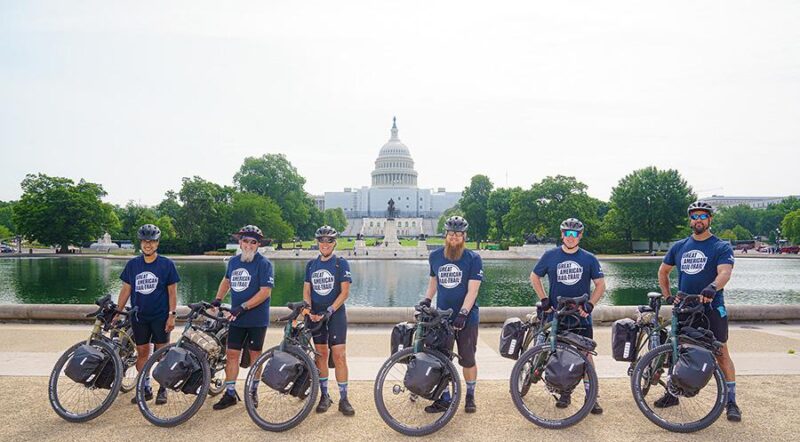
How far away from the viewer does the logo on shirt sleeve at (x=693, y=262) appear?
19.4 feet

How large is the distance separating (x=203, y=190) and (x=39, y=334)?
51.8 m

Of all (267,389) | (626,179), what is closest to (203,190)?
(626,179)

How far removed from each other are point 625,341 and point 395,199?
547 ft

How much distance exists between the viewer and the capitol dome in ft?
546

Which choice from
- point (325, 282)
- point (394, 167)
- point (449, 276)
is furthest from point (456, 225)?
point (394, 167)

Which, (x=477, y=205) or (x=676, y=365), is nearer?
(x=676, y=365)

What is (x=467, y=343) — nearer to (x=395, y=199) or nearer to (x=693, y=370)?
(x=693, y=370)

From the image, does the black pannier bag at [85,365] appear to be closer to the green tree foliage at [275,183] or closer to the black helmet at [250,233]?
the black helmet at [250,233]

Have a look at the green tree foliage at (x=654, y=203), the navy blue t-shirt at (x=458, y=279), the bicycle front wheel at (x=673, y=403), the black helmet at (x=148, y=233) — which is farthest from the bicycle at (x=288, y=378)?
the green tree foliage at (x=654, y=203)

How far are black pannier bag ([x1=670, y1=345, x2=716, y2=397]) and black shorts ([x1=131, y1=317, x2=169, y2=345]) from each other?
17.8ft

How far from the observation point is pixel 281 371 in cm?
545

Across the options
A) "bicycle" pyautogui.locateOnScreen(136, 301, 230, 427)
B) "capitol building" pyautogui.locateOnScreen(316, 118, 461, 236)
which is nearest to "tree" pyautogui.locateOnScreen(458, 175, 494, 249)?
"capitol building" pyautogui.locateOnScreen(316, 118, 461, 236)

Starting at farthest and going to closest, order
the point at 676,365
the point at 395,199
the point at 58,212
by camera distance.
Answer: the point at 395,199, the point at 58,212, the point at 676,365

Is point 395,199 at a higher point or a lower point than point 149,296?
higher
